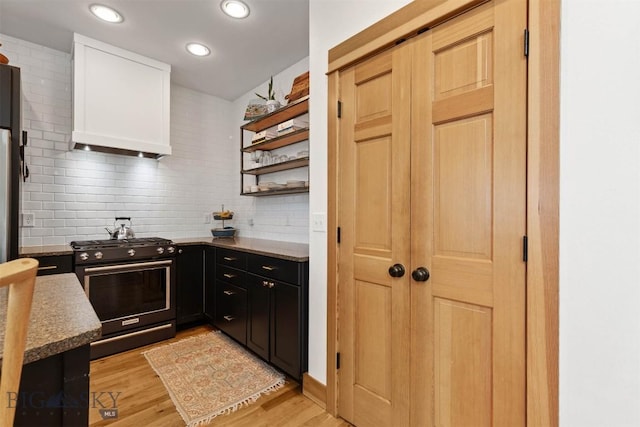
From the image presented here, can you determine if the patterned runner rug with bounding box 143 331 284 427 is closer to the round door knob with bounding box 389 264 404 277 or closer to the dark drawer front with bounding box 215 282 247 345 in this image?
the dark drawer front with bounding box 215 282 247 345

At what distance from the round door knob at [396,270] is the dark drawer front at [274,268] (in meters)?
0.74

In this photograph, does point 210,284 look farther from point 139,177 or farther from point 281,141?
point 281,141

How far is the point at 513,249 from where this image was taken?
3.79 feet

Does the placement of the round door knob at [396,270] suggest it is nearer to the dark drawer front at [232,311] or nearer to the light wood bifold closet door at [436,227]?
the light wood bifold closet door at [436,227]

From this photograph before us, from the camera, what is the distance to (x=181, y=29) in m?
2.56

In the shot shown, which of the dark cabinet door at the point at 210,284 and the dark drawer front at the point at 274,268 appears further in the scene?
the dark cabinet door at the point at 210,284

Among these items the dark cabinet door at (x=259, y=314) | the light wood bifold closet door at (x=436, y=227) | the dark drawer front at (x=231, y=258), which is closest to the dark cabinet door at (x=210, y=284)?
the dark drawer front at (x=231, y=258)

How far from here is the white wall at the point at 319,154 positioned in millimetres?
1876

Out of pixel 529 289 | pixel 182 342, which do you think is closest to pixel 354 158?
pixel 529 289

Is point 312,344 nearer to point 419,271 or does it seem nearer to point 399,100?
Answer: point 419,271

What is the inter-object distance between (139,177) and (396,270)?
10.2 feet

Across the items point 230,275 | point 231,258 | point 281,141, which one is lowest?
point 230,275

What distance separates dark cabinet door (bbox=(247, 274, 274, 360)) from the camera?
231 centimetres
